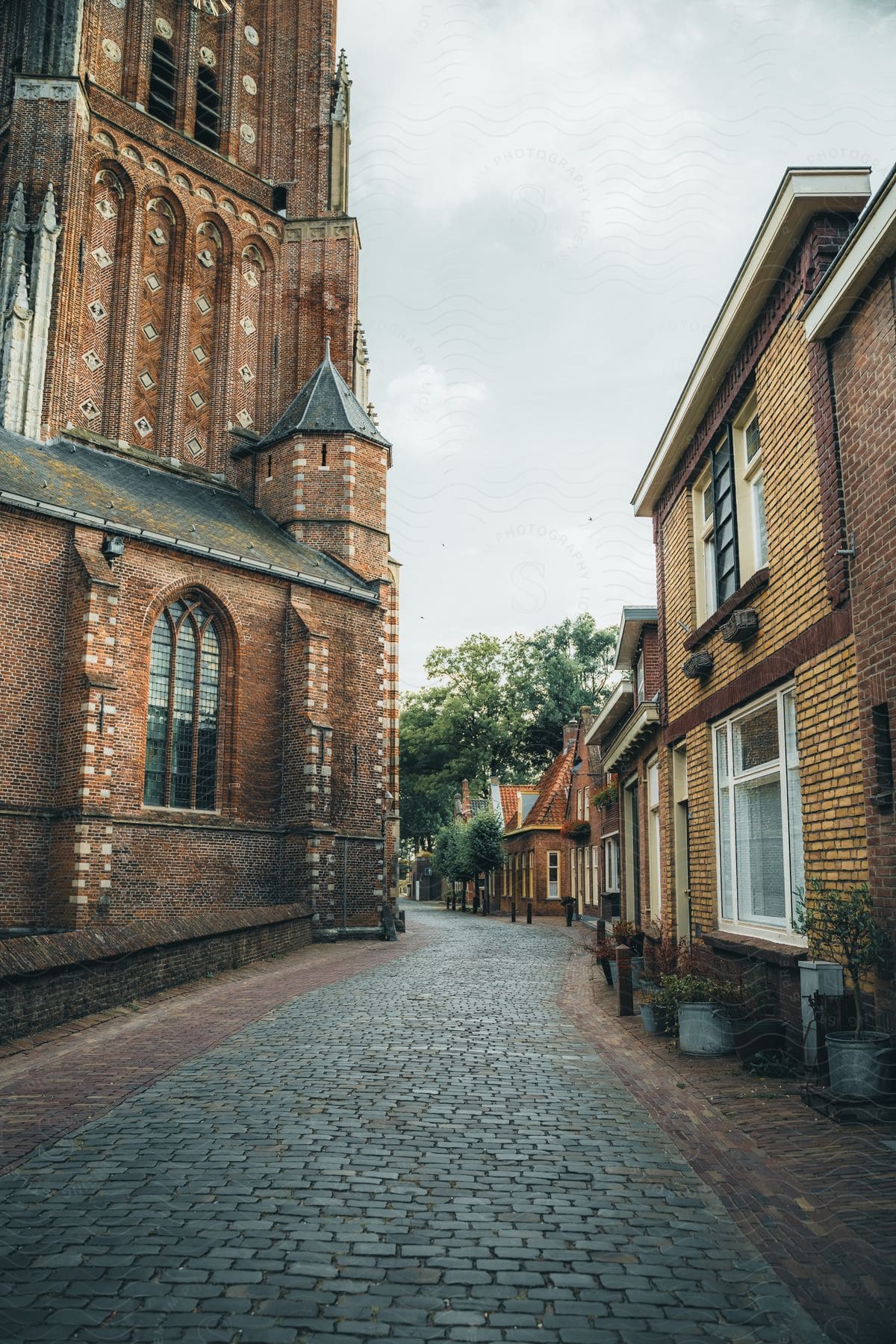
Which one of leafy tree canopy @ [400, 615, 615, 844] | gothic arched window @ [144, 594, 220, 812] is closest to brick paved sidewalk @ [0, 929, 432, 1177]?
gothic arched window @ [144, 594, 220, 812]

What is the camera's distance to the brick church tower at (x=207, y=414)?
21.5 metres

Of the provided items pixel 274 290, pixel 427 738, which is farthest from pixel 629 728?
pixel 427 738

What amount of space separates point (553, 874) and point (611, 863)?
14.5 meters

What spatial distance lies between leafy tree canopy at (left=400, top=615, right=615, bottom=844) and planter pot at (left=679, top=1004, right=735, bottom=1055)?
47.4 meters

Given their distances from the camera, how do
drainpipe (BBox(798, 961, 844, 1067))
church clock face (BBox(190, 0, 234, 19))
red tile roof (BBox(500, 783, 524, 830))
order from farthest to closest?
red tile roof (BBox(500, 783, 524, 830)), church clock face (BBox(190, 0, 234, 19)), drainpipe (BBox(798, 961, 844, 1067))

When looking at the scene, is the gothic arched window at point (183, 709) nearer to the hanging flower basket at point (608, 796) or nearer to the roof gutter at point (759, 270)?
the hanging flower basket at point (608, 796)

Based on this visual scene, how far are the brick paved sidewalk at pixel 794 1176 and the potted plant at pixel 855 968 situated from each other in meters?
0.27

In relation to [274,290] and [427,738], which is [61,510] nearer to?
[274,290]

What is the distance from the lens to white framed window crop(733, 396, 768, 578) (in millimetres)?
9656

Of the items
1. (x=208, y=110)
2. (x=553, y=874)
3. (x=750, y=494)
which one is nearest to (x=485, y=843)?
(x=553, y=874)

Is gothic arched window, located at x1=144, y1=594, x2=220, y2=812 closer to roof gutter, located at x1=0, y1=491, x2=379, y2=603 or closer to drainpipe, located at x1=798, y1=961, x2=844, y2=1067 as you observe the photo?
roof gutter, located at x1=0, y1=491, x2=379, y2=603

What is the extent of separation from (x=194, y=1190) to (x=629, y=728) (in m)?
13.1

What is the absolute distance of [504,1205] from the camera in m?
4.58

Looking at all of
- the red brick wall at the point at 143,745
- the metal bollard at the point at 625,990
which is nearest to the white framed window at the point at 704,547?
the metal bollard at the point at 625,990
